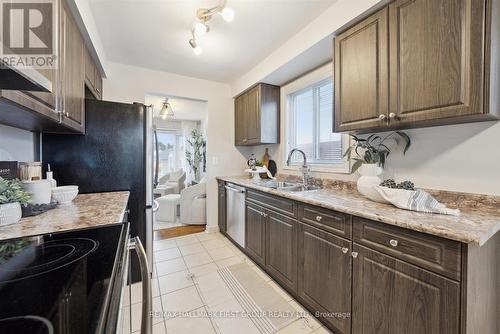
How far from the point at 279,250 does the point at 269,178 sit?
4.05 ft

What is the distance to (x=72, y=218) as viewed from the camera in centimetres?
109

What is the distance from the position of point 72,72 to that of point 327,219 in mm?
2012

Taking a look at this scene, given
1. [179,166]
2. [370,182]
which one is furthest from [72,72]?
[179,166]

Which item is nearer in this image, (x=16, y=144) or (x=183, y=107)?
(x=16, y=144)

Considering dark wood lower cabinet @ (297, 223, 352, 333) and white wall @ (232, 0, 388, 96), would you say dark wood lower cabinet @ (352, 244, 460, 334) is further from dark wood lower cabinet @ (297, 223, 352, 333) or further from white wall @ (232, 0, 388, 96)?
white wall @ (232, 0, 388, 96)

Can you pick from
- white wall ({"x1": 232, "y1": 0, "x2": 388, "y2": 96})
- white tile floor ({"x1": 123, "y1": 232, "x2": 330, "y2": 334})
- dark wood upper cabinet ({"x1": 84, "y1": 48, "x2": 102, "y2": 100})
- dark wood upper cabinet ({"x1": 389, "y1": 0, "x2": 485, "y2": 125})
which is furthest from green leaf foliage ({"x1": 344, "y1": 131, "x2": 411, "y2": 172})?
dark wood upper cabinet ({"x1": 84, "y1": 48, "x2": 102, "y2": 100})

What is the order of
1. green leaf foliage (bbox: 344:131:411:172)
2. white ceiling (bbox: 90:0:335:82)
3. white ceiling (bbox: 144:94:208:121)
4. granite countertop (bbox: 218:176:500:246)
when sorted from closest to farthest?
1. granite countertop (bbox: 218:176:500:246)
2. green leaf foliage (bbox: 344:131:411:172)
3. white ceiling (bbox: 90:0:335:82)
4. white ceiling (bbox: 144:94:208:121)

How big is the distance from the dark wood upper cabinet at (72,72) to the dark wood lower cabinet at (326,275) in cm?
181

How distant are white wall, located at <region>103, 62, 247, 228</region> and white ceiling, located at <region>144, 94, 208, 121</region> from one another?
75 cm

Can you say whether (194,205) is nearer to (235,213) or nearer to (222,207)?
(222,207)

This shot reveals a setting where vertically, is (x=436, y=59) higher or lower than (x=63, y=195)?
higher

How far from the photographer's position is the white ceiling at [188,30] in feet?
5.54

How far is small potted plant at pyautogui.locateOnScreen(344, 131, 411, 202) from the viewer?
4.77 ft

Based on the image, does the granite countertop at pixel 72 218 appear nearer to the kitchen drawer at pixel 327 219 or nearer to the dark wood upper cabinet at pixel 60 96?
the dark wood upper cabinet at pixel 60 96
